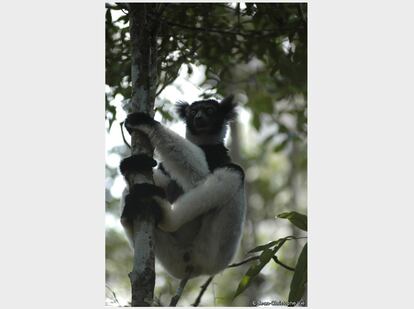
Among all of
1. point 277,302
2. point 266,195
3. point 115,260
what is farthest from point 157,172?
point 266,195

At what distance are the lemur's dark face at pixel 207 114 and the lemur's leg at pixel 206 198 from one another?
984 mm

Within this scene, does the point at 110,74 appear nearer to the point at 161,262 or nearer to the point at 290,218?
the point at 161,262

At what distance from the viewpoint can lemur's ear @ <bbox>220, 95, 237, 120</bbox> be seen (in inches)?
287

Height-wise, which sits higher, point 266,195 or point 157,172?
point 157,172

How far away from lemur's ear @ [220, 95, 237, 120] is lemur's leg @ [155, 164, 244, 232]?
1.38 m

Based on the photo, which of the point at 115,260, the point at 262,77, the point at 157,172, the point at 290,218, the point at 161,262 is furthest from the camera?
the point at 115,260

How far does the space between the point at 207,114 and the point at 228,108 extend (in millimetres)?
455

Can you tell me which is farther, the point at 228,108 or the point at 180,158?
the point at 228,108

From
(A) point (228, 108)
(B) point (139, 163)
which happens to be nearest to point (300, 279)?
(B) point (139, 163)

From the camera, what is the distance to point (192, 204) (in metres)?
5.58

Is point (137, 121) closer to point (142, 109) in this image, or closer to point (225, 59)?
point (142, 109)

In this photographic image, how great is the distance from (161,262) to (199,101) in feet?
7.13

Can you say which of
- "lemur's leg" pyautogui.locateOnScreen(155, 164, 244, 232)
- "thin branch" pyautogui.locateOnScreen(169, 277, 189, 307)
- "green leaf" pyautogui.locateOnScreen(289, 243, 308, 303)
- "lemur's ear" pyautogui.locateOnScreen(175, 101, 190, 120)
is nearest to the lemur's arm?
"lemur's leg" pyautogui.locateOnScreen(155, 164, 244, 232)

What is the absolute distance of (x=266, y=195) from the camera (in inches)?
755
